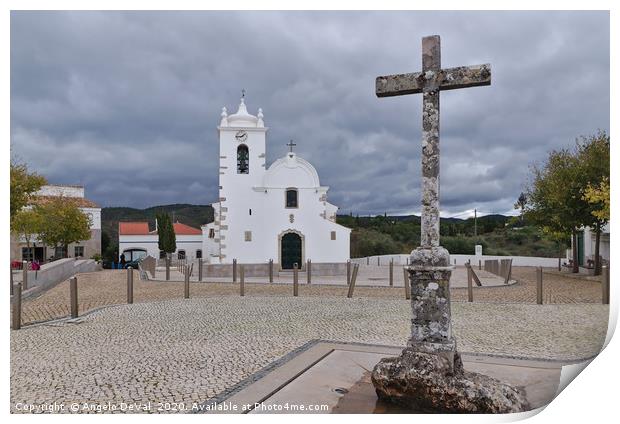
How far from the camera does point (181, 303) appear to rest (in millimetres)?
10852

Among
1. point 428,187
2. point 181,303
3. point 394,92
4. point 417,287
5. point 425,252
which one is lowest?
point 181,303

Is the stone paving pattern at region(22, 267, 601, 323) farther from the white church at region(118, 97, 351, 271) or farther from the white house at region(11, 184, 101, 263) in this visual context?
the white church at region(118, 97, 351, 271)

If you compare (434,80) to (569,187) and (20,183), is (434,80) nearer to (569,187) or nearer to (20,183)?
(20,183)

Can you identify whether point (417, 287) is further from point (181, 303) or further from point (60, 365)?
point (181, 303)

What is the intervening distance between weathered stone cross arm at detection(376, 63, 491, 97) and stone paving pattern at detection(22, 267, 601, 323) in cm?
757

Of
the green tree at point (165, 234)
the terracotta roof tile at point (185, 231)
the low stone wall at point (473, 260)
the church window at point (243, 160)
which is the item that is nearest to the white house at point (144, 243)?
the green tree at point (165, 234)

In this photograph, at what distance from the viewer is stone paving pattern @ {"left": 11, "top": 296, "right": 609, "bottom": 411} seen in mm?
4672

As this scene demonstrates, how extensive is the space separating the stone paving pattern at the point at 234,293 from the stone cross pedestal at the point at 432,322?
7.32m

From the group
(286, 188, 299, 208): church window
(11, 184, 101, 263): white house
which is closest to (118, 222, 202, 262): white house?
(11, 184, 101, 263): white house

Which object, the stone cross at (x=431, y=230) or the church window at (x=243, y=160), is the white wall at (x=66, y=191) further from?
the stone cross at (x=431, y=230)

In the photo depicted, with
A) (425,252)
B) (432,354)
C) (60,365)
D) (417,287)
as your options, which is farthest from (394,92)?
(60,365)

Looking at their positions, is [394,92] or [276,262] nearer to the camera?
[394,92]

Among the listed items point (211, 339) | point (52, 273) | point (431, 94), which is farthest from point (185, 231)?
point (431, 94)

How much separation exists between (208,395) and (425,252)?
2.32 m
